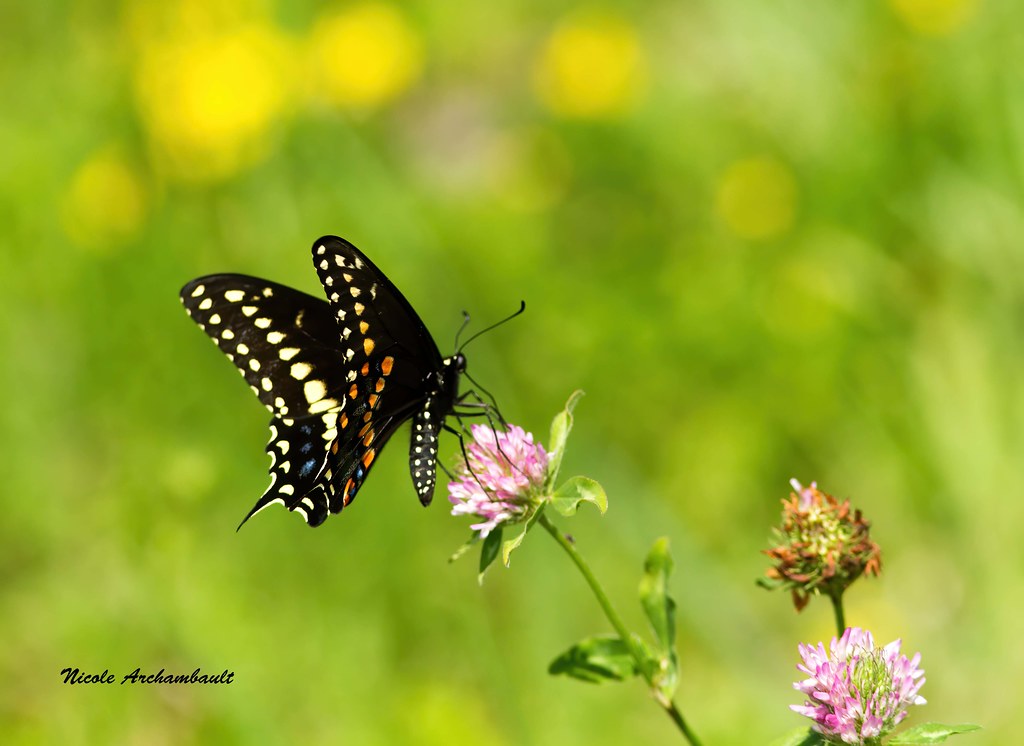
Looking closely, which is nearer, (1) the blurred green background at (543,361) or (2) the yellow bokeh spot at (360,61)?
(1) the blurred green background at (543,361)

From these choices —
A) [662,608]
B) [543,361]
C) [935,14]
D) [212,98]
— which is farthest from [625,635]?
[935,14]

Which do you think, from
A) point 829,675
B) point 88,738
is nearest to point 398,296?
point 829,675

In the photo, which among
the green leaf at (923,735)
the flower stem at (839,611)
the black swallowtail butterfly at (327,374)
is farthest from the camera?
the black swallowtail butterfly at (327,374)

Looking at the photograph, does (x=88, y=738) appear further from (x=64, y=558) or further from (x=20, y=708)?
(x=64, y=558)

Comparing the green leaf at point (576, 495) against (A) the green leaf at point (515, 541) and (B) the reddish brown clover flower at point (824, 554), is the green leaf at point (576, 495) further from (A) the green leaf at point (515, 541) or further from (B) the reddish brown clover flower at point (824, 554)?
(B) the reddish brown clover flower at point (824, 554)

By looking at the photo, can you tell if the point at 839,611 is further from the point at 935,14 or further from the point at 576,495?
the point at 935,14

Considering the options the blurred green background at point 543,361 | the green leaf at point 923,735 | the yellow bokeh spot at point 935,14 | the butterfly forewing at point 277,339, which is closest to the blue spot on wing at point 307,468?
the butterfly forewing at point 277,339
